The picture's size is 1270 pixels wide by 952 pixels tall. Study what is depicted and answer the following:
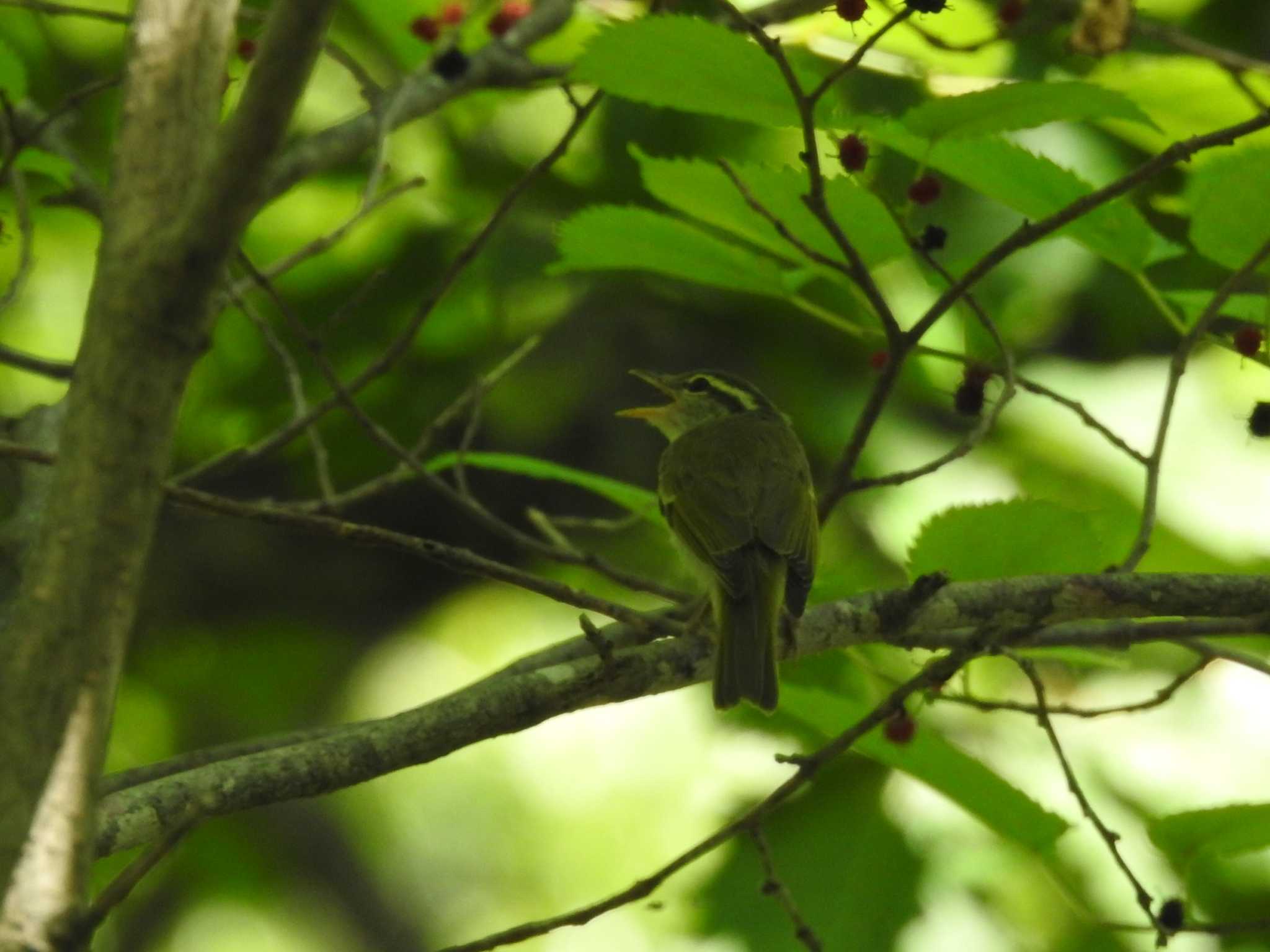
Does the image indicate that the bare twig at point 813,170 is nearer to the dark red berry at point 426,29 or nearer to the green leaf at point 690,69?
the green leaf at point 690,69

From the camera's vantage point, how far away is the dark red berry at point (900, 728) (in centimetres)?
260

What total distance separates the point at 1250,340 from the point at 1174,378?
1.54ft

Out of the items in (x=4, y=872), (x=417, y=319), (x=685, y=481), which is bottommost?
(x=4, y=872)

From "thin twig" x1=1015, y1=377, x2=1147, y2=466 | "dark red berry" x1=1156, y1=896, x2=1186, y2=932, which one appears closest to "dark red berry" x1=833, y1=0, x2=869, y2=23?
"thin twig" x1=1015, y1=377, x2=1147, y2=466

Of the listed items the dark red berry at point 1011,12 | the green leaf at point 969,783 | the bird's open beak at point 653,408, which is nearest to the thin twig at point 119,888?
the green leaf at point 969,783

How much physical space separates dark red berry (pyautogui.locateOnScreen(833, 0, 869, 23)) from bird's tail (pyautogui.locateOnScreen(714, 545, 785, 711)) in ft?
3.80

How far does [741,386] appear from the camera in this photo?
15.1 feet

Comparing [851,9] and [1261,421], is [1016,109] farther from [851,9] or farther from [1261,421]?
[1261,421]

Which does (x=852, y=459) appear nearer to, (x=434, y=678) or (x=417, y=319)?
(x=417, y=319)

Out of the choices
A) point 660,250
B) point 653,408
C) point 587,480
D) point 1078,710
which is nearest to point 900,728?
point 1078,710

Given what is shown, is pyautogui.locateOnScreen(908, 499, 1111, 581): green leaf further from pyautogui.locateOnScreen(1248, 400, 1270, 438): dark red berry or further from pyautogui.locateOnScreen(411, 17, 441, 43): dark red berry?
pyautogui.locateOnScreen(411, 17, 441, 43): dark red berry

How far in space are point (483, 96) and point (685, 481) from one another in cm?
120

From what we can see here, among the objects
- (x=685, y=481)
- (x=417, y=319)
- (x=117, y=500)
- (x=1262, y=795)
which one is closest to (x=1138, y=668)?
(x=1262, y=795)

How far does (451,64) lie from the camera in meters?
3.52
